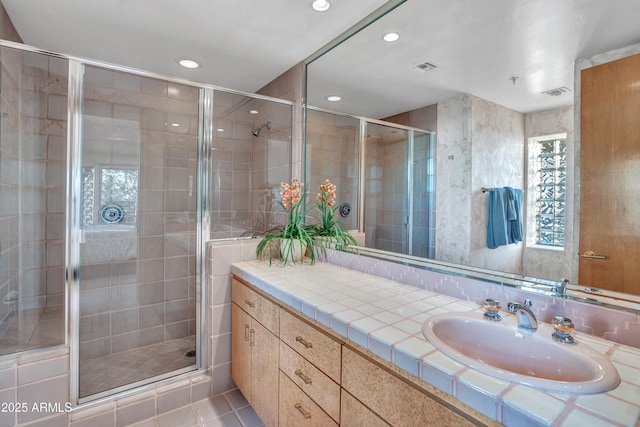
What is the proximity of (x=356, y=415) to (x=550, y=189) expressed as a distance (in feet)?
3.31

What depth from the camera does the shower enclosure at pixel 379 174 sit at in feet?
4.99

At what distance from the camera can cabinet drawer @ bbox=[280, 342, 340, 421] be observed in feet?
3.43

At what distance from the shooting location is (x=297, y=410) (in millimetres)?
1245

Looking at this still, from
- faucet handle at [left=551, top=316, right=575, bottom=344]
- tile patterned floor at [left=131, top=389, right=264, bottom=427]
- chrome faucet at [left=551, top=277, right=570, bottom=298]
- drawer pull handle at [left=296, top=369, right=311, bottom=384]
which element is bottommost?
tile patterned floor at [left=131, top=389, right=264, bottom=427]

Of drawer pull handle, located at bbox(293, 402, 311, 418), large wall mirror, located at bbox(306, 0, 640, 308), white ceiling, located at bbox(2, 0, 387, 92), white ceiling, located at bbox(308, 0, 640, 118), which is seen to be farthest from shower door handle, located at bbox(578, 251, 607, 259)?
white ceiling, located at bbox(2, 0, 387, 92)

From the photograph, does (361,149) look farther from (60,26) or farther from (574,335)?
(60,26)

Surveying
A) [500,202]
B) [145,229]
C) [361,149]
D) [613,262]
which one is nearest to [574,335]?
[613,262]

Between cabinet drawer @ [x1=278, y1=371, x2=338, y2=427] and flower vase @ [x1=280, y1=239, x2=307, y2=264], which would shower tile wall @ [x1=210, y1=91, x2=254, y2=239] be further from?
cabinet drawer @ [x1=278, y1=371, x2=338, y2=427]

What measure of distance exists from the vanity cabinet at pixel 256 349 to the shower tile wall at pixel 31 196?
952mm

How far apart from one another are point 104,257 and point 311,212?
64.9 inches

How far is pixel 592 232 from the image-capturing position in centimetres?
97

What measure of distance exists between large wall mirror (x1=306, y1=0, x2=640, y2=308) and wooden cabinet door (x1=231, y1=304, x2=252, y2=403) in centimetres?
108

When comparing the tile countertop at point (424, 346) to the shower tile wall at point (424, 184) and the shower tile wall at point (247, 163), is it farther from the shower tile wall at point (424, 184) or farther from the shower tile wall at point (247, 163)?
the shower tile wall at point (247, 163)

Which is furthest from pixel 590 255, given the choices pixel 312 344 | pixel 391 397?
pixel 312 344
